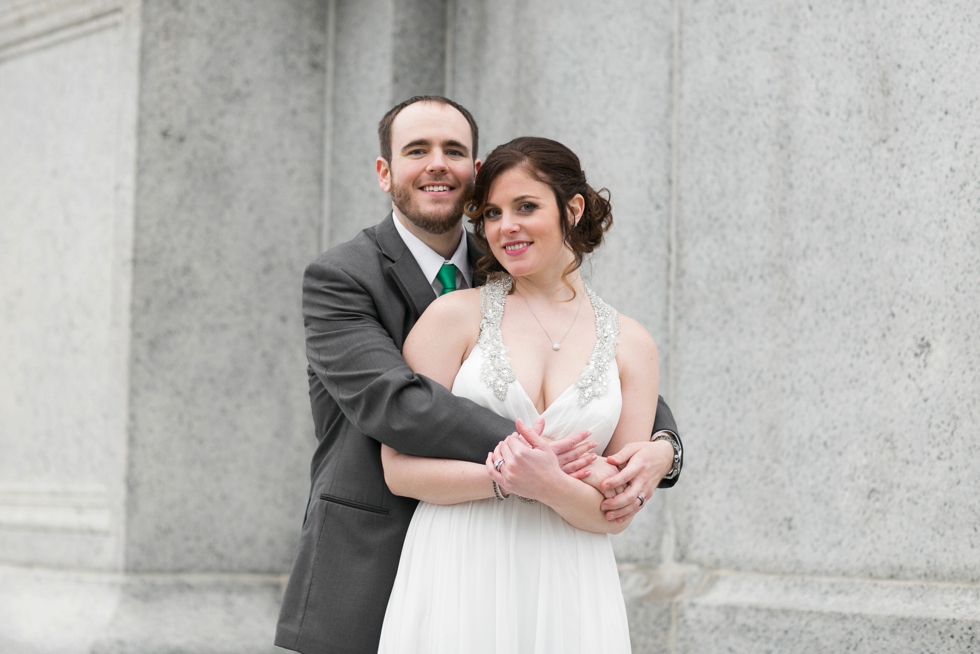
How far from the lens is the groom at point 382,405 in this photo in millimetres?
2832

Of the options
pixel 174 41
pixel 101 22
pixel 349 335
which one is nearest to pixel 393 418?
pixel 349 335

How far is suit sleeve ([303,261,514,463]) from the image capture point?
2.81 metres

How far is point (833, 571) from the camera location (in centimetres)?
425

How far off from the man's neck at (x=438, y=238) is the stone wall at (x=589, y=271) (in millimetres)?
1725

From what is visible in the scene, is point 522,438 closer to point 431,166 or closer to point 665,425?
point 665,425

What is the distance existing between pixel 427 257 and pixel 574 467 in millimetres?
898

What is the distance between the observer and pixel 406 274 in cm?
322

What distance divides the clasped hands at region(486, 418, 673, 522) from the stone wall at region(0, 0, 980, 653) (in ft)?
5.42

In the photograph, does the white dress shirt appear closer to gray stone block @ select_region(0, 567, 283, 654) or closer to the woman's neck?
the woman's neck

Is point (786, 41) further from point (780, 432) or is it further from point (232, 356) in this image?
point (232, 356)

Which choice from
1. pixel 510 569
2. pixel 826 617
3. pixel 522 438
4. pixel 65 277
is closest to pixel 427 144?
pixel 522 438

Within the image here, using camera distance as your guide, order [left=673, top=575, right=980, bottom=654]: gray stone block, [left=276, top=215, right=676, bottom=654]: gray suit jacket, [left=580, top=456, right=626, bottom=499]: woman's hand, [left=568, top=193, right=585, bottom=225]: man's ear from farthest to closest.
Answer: [left=673, top=575, right=980, bottom=654]: gray stone block
[left=568, top=193, right=585, bottom=225]: man's ear
[left=276, top=215, right=676, bottom=654]: gray suit jacket
[left=580, top=456, right=626, bottom=499]: woman's hand

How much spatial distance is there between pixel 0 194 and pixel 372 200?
217 cm

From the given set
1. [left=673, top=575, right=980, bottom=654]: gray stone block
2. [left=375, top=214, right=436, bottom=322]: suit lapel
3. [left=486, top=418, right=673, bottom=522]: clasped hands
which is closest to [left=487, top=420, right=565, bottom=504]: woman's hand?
[left=486, top=418, right=673, bottom=522]: clasped hands
